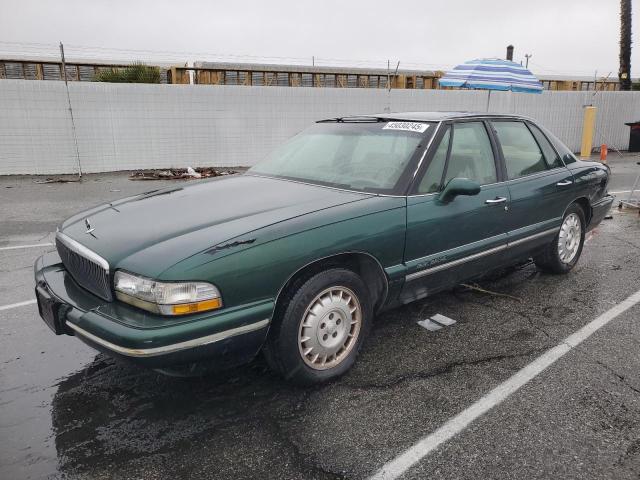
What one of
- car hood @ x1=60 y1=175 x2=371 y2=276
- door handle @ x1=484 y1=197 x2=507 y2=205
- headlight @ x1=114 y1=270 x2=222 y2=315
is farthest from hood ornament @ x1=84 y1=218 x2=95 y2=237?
door handle @ x1=484 y1=197 x2=507 y2=205

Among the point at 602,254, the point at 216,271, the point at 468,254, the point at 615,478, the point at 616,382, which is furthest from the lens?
the point at 602,254

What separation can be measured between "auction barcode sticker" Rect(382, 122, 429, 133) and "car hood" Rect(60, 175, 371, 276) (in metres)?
0.76

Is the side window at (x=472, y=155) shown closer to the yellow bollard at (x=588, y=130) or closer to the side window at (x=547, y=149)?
the side window at (x=547, y=149)

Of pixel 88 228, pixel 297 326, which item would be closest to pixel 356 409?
pixel 297 326

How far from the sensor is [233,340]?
8.21 feet

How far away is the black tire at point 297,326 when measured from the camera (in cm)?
270

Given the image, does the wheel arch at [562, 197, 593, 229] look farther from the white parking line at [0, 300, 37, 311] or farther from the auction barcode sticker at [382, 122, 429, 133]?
the white parking line at [0, 300, 37, 311]

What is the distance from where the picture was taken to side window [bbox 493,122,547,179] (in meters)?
4.14

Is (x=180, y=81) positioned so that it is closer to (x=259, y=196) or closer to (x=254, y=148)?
(x=254, y=148)

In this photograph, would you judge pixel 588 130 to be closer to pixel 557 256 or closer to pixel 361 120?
pixel 557 256

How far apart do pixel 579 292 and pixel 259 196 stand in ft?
10.2

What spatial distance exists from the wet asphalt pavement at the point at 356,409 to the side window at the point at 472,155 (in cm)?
113

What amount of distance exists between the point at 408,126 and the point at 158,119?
11.0 m

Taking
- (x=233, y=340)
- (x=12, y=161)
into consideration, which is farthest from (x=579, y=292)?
(x=12, y=161)
